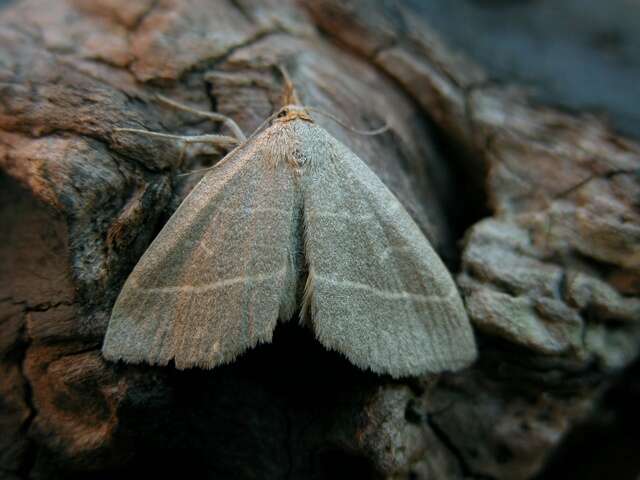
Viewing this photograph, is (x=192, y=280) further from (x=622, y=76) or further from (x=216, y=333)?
(x=622, y=76)

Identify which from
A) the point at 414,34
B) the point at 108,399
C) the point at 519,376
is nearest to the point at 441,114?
the point at 414,34

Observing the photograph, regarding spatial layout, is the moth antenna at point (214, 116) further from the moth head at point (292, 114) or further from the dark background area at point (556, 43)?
the dark background area at point (556, 43)

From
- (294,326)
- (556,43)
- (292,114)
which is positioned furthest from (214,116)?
(556,43)

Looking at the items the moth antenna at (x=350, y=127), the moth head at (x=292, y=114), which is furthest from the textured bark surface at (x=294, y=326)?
the moth head at (x=292, y=114)

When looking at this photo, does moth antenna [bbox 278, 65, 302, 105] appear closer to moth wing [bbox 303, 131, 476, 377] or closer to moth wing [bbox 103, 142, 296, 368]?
moth wing [bbox 303, 131, 476, 377]

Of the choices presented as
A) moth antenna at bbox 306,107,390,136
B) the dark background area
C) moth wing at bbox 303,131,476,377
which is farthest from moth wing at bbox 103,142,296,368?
the dark background area

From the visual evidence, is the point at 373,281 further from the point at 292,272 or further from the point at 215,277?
the point at 215,277
